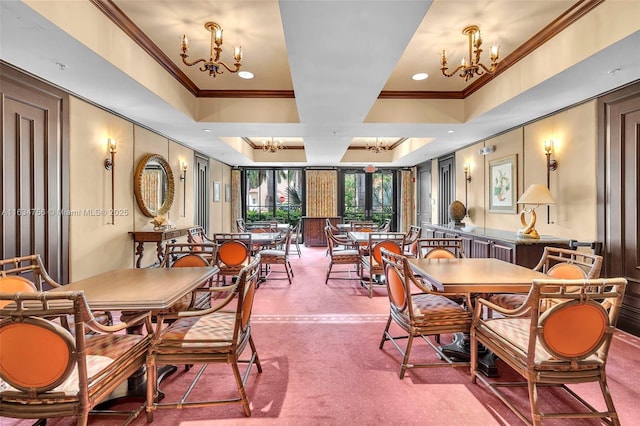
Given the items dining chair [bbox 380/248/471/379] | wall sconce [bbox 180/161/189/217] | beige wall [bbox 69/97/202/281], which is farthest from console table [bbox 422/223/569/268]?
wall sconce [bbox 180/161/189/217]

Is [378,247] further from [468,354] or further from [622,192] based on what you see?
[622,192]

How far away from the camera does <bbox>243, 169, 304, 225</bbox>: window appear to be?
34.4 ft

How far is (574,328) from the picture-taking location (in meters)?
1.59

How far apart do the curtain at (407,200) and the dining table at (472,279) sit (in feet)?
24.3

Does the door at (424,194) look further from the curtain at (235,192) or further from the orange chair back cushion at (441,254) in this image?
the curtain at (235,192)

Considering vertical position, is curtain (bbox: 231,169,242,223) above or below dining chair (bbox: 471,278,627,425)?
above

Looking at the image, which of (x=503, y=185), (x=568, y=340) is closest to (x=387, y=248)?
(x=568, y=340)

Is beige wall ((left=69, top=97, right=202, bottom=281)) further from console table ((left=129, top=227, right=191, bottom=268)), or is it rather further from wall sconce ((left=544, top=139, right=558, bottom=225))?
wall sconce ((left=544, top=139, right=558, bottom=225))

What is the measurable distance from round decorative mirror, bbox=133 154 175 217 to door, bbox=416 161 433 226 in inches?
265

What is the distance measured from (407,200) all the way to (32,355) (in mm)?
9997

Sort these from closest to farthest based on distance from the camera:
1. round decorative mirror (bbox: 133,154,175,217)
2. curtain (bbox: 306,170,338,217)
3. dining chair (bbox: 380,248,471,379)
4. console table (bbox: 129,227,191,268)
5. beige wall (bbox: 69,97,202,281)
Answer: dining chair (bbox: 380,248,471,379) → beige wall (bbox: 69,97,202,281) → console table (bbox: 129,227,191,268) → round decorative mirror (bbox: 133,154,175,217) → curtain (bbox: 306,170,338,217)

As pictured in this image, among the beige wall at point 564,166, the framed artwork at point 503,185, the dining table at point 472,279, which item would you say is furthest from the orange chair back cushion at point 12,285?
the framed artwork at point 503,185

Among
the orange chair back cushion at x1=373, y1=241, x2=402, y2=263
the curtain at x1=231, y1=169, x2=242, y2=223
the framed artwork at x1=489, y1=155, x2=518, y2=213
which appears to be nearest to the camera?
the orange chair back cushion at x1=373, y1=241, x2=402, y2=263

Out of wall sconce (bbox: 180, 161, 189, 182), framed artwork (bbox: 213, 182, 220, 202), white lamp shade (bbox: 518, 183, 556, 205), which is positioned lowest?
white lamp shade (bbox: 518, 183, 556, 205)
